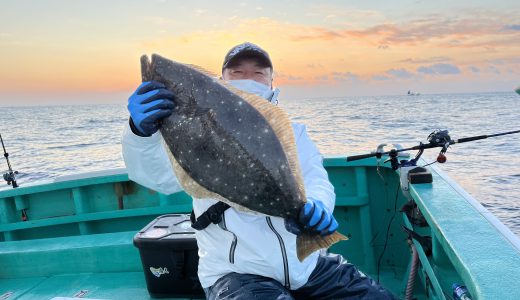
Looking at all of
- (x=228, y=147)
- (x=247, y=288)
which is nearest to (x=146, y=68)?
(x=228, y=147)

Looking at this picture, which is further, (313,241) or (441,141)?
(441,141)

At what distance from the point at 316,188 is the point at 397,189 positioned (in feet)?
8.14

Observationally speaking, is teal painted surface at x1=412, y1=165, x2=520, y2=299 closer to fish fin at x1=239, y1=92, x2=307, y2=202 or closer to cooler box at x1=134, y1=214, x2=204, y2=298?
fish fin at x1=239, y1=92, x2=307, y2=202

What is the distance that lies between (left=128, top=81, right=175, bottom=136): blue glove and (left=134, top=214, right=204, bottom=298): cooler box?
6.30 ft

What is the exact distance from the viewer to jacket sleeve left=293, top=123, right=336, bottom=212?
252cm

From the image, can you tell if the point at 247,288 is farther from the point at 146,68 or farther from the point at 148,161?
the point at 146,68

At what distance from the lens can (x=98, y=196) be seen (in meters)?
5.46

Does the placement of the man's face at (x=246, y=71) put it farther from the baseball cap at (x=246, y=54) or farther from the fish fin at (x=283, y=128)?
the fish fin at (x=283, y=128)

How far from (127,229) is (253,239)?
11.9 feet

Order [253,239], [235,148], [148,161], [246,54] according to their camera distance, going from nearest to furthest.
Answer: [235,148] < [253,239] < [148,161] < [246,54]

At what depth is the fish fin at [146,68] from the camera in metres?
2.15

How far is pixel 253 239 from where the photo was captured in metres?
2.49

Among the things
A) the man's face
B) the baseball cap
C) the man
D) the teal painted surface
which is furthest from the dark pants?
the baseball cap

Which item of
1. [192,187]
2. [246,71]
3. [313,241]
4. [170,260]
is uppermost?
[246,71]
